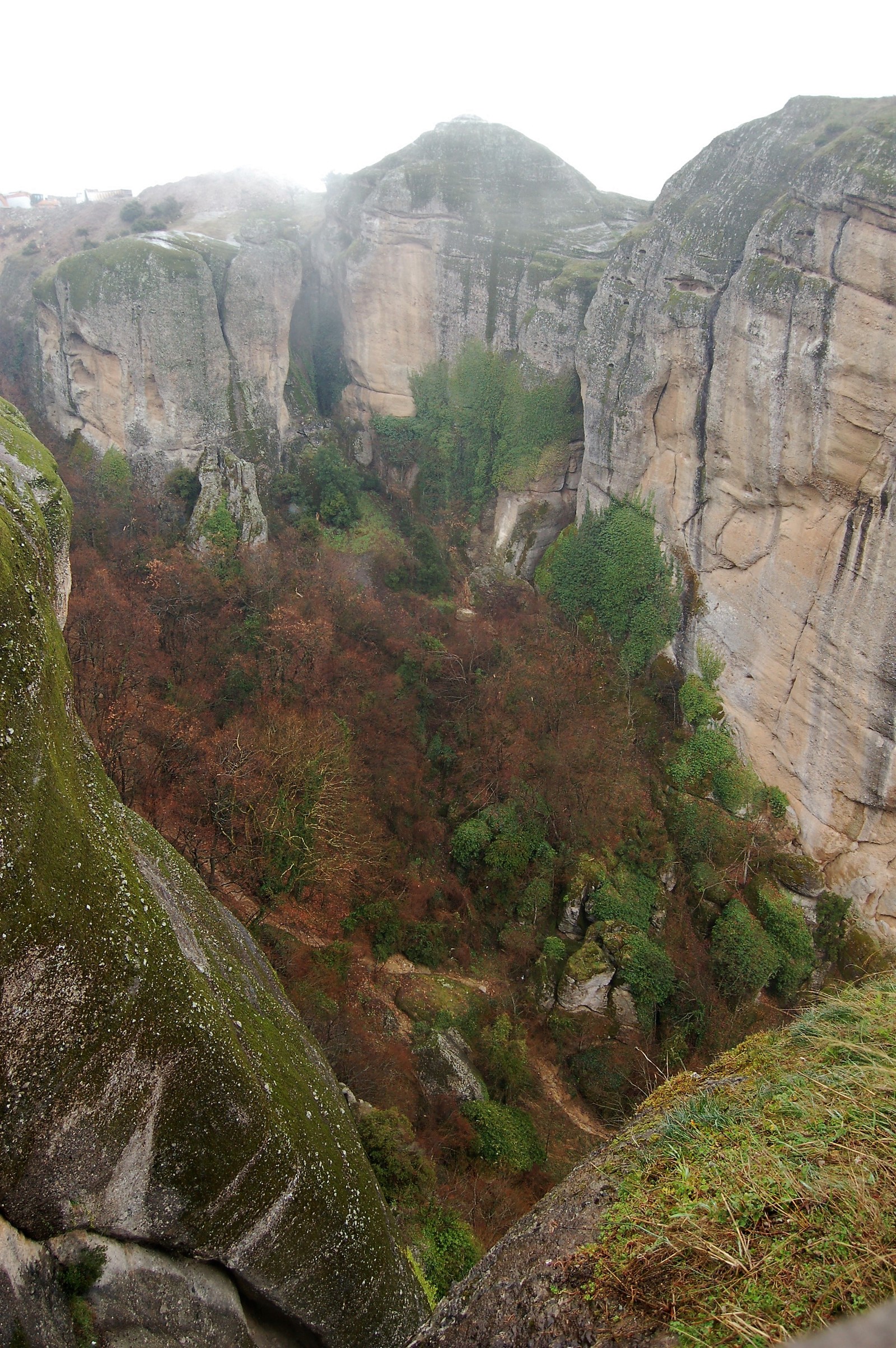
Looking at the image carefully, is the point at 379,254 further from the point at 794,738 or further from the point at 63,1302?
the point at 63,1302

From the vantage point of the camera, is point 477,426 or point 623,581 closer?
point 623,581

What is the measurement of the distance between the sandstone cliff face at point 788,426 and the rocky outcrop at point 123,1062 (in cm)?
1533

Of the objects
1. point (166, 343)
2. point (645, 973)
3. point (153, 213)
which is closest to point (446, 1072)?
point (645, 973)

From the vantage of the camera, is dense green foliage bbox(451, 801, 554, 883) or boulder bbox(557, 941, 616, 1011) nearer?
boulder bbox(557, 941, 616, 1011)

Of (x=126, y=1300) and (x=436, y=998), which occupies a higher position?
(x=126, y=1300)

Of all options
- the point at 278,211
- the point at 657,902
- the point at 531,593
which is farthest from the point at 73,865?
the point at 278,211

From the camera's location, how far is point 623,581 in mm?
21406

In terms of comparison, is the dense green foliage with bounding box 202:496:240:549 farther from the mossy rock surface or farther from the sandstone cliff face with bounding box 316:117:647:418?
the mossy rock surface

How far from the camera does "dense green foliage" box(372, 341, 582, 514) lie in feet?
79.2

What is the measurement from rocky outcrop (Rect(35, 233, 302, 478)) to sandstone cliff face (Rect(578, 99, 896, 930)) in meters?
10.9

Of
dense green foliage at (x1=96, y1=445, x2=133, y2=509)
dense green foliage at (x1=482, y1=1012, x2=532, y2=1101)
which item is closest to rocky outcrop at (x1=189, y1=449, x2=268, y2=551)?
dense green foliage at (x1=96, y1=445, x2=133, y2=509)

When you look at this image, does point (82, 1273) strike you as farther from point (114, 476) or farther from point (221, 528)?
point (114, 476)

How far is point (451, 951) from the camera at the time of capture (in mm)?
15516

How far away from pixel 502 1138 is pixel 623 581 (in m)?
14.7
